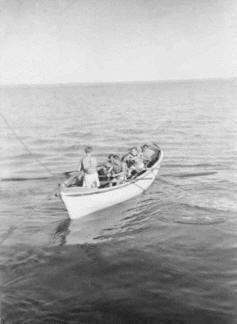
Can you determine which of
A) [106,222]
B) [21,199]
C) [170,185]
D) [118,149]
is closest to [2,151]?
[118,149]

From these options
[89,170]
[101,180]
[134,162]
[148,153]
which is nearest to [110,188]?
[89,170]

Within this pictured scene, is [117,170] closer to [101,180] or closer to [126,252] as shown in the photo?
[101,180]

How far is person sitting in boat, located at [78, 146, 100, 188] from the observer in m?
13.0

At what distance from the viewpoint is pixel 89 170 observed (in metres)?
13.1

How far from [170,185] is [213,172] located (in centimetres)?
370

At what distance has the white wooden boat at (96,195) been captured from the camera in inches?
481

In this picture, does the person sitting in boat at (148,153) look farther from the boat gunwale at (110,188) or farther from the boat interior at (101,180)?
the boat interior at (101,180)

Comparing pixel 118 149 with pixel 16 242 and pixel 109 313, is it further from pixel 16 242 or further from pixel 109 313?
pixel 109 313

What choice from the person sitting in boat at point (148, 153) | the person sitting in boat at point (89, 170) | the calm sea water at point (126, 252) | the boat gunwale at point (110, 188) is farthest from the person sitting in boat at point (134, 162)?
the person sitting in boat at point (89, 170)

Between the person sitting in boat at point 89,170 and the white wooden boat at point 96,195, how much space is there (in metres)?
0.57

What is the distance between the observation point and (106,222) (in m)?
13.1

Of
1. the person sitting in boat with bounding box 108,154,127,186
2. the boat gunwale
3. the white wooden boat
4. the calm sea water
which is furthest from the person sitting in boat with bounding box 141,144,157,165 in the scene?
the person sitting in boat with bounding box 108,154,127,186

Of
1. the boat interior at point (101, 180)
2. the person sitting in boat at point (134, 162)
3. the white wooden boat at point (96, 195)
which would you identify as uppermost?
the person sitting in boat at point (134, 162)

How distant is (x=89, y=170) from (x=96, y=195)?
3.14 feet
